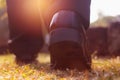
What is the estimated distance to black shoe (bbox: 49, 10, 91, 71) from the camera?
3.31 m

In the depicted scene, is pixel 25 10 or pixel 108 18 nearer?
pixel 25 10

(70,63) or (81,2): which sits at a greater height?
(81,2)

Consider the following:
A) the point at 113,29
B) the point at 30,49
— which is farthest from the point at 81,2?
the point at 113,29

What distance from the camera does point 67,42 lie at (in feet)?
10.8

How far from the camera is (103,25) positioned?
34.1 feet

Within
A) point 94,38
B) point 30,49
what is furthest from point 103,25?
point 30,49

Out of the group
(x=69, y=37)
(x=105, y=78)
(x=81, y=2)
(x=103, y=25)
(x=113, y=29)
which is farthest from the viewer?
(x=103, y=25)

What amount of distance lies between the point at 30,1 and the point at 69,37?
1389 millimetres

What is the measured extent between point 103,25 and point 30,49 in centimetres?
574

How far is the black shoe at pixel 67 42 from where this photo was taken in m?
3.31

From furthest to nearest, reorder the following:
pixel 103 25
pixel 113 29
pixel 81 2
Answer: pixel 103 25 → pixel 113 29 → pixel 81 2

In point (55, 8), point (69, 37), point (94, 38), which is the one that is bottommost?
point (94, 38)

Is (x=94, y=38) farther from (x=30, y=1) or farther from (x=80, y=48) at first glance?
(x=80, y=48)

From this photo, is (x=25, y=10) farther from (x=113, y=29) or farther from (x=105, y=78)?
(x=113, y=29)
